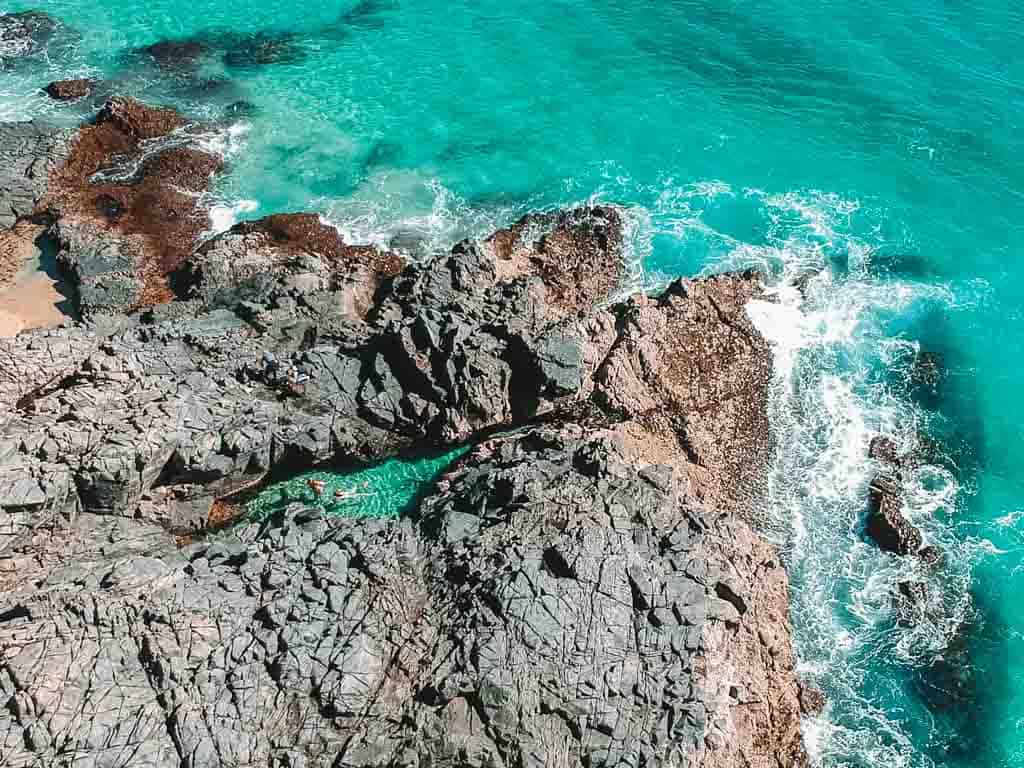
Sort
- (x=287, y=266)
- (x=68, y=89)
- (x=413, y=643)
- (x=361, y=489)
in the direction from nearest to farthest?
(x=413, y=643) < (x=361, y=489) < (x=287, y=266) < (x=68, y=89)

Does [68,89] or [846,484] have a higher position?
[68,89]

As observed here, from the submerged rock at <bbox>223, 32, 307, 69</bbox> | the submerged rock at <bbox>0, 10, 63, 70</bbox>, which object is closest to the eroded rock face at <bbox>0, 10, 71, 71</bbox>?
the submerged rock at <bbox>0, 10, 63, 70</bbox>

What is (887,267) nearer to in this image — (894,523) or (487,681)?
(894,523)

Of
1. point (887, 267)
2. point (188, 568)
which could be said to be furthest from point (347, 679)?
point (887, 267)

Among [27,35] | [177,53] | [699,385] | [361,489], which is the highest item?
[177,53]

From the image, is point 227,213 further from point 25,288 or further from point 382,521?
point 382,521

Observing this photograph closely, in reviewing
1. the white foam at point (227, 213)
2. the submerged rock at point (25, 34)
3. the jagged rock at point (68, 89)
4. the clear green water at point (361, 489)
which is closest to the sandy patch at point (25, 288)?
the white foam at point (227, 213)

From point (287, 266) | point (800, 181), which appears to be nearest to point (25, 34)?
point (287, 266)

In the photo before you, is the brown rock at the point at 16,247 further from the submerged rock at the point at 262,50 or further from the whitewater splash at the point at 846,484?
the whitewater splash at the point at 846,484
